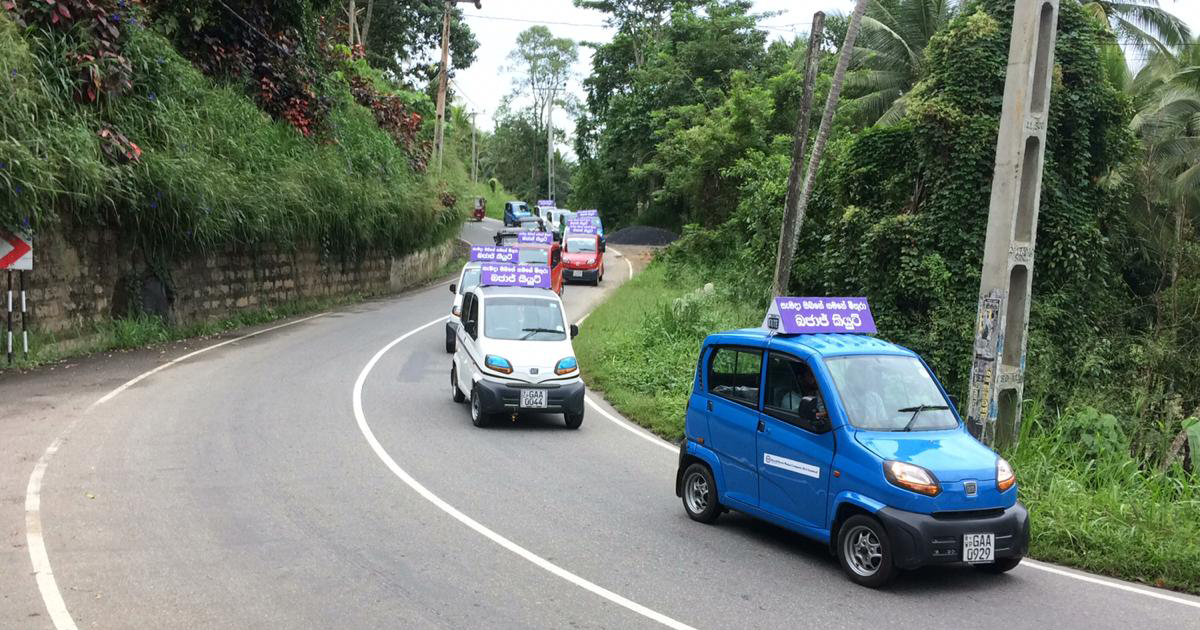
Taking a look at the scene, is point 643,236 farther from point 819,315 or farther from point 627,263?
point 819,315

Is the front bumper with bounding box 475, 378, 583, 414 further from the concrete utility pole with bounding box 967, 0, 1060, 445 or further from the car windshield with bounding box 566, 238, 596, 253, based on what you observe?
the car windshield with bounding box 566, 238, 596, 253

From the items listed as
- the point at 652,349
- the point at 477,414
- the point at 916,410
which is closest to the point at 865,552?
the point at 916,410

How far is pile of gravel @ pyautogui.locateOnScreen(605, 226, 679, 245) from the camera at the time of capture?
6201 centimetres

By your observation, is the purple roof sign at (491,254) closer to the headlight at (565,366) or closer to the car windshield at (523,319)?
the car windshield at (523,319)

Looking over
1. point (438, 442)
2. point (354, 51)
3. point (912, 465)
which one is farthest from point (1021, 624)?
point (354, 51)

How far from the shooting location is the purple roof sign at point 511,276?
674 inches

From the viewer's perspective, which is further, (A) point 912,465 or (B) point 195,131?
(B) point 195,131

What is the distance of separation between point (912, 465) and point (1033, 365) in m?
10.6

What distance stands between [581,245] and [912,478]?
3330 cm

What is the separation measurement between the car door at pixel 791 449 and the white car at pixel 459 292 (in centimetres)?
1271

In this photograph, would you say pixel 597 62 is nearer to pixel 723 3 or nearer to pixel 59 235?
pixel 723 3

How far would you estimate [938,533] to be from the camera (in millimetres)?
7270

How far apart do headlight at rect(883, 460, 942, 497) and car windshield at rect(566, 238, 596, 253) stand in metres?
33.0

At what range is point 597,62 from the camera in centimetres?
6925
